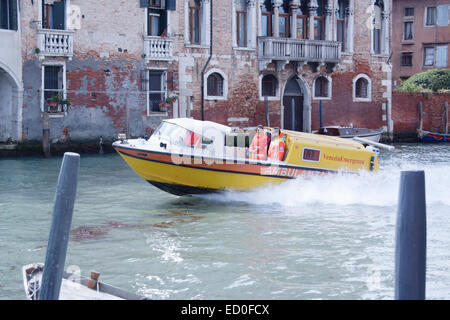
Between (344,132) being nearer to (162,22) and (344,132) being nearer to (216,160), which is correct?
(162,22)

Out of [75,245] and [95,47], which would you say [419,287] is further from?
[95,47]

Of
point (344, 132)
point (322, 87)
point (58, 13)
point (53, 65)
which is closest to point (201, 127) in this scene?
point (53, 65)

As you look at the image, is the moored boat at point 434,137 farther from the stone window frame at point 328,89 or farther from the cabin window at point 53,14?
the cabin window at point 53,14

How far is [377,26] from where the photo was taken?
26.4m

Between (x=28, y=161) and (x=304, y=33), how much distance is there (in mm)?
11302

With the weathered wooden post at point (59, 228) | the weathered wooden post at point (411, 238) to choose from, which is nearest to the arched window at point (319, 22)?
the weathered wooden post at point (59, 228)

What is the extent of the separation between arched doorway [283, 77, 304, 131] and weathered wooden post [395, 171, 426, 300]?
1974 centimetres

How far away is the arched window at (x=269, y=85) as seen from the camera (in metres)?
23.6

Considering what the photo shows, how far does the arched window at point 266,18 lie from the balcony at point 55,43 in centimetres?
708

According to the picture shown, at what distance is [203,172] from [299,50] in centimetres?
1333

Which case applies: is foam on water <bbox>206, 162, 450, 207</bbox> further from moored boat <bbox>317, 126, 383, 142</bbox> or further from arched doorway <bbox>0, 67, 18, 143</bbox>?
moored boat <bbox>317, 126, 383, 142</bbox>

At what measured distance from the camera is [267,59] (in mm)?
22750
